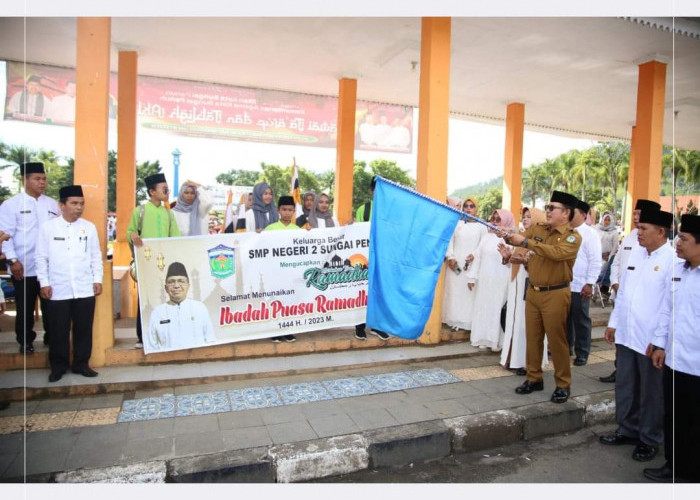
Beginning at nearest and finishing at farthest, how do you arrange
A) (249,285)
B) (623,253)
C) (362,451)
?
(362,451)
(249,285)
(623,253)

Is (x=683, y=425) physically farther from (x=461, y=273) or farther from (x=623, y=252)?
(x=461, y=273)

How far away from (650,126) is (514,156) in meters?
4.21

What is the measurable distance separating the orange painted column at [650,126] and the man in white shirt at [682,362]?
620cm

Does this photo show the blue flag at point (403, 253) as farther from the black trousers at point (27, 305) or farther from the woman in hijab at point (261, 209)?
the black trousers at point (27, 305)

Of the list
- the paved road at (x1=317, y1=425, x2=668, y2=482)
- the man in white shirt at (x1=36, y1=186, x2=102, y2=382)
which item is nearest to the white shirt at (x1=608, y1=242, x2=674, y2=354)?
the paved road at (x1=317, y1=425, x2=668, y2=482)

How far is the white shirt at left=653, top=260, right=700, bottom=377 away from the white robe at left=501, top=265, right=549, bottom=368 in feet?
6.09

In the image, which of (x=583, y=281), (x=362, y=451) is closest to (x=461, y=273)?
→ (x=583, y=281)

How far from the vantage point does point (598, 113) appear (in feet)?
41.9

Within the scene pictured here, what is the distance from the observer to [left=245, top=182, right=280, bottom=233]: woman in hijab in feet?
21.7

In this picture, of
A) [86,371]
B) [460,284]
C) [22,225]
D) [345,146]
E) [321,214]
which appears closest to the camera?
[86,371]

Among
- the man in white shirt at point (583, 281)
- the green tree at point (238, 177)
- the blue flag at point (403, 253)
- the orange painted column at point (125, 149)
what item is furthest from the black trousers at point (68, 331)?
the green tree at point (238, 177)

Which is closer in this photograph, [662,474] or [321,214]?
[662,474]

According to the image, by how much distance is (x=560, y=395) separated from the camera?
14.8 ft

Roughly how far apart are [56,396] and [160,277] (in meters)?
1.44
